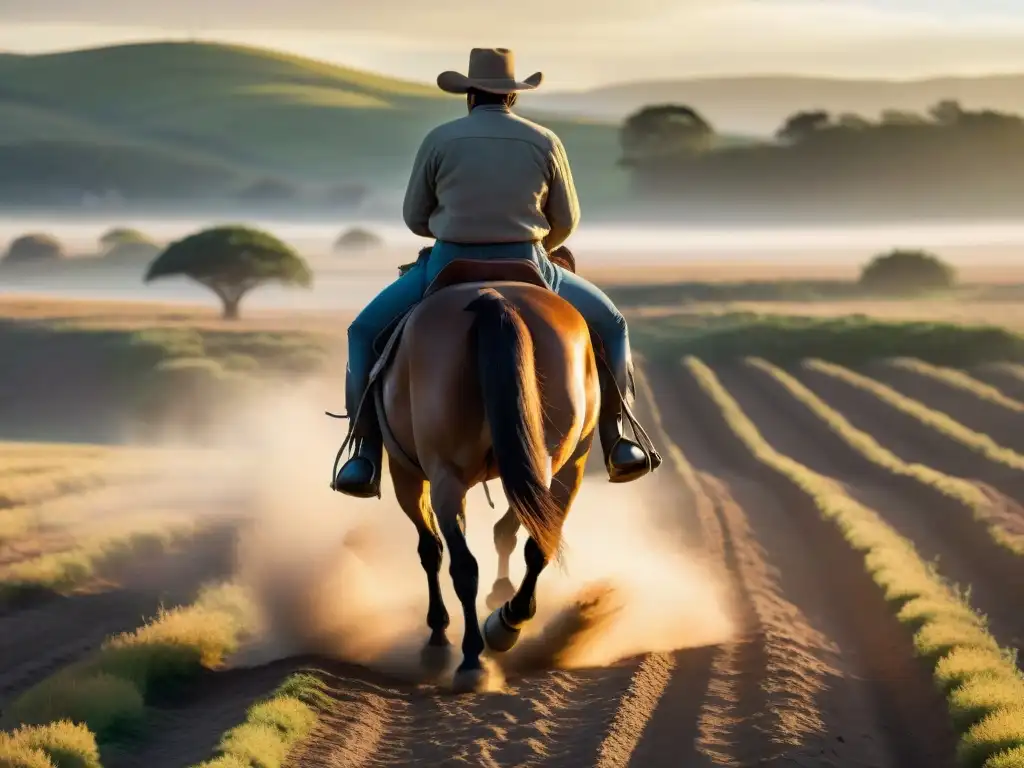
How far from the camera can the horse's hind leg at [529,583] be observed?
30.1ft

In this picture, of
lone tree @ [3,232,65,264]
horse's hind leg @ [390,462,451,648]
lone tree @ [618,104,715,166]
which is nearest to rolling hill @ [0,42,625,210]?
lone tree @ [618,104,715,166]

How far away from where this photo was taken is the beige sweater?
9.42 meters

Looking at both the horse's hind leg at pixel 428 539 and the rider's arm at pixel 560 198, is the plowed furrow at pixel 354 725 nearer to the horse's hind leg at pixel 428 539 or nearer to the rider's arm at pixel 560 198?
the horse's hind leg at pixel 428 539

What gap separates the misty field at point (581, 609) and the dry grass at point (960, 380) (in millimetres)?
316

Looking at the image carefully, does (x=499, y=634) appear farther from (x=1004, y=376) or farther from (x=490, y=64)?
(x=1004, y=376)

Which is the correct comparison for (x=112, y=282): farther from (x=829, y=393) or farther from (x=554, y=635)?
(x=554, y=635)

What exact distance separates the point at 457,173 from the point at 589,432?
176 centimetres

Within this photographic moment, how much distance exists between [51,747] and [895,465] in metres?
16.2

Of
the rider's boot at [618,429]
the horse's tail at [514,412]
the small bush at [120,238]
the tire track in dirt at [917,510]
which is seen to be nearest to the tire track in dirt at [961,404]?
the tire track in dirt at [917,510]

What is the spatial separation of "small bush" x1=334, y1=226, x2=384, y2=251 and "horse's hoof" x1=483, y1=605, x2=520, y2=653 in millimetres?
93227

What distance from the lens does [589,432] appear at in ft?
30.9

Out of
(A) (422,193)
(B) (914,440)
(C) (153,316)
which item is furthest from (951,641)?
(C) (153,316)

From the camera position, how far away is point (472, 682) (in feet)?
29.6

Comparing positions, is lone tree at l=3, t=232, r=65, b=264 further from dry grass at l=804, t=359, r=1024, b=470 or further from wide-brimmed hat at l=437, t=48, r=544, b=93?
wide-brimmed hat at l=437, t=48, r=544, b=93
